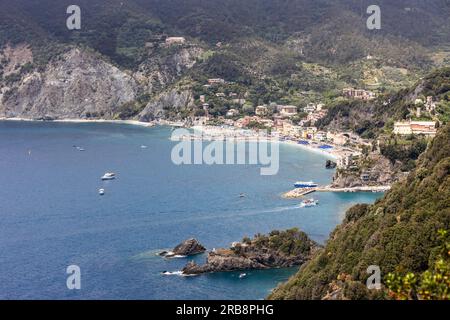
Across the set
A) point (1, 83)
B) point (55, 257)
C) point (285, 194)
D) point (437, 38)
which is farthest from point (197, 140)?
point (437, 38)

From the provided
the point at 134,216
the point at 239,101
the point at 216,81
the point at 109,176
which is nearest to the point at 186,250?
the point at 134,216

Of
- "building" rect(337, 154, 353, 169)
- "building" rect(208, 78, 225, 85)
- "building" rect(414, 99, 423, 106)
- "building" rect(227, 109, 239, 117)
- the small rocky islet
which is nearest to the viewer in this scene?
the small rocky islet

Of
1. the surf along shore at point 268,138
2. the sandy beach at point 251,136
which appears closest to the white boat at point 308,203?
the surf along shore at point 268,138

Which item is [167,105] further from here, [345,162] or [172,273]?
[172,273]

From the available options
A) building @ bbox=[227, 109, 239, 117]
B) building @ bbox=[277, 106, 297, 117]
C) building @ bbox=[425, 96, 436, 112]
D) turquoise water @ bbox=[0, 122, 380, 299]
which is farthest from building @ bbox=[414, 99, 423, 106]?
building @ bbox=[227, 109, 239, 117]

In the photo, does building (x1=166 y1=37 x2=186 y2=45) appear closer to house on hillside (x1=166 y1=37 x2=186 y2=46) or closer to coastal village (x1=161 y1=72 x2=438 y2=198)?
house on hillside (x1=166 y1=37 x2=186 y2=46)

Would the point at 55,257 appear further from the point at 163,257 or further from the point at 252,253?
the point at 252,253
